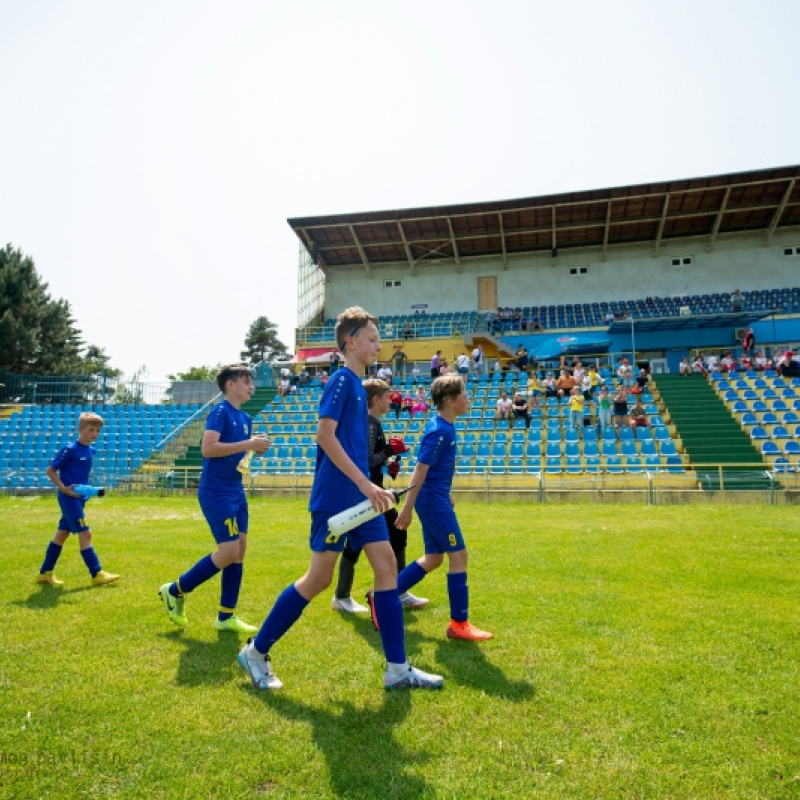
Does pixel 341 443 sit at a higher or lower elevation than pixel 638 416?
lower

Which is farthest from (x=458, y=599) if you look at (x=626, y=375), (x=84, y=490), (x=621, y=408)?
(x=626, y=375)

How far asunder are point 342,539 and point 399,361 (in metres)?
25.8

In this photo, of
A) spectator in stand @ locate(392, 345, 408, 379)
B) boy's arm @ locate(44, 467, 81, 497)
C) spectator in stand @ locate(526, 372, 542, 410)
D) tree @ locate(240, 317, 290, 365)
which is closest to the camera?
boy's arm @ locate(44, 467, 81, 497)

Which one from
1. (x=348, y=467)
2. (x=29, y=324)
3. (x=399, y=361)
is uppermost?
(x=29, y=324)

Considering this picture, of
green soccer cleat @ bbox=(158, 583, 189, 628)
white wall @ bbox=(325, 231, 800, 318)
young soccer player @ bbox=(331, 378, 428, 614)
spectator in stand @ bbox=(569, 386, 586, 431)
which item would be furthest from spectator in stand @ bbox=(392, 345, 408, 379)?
green soccer cleat @ bbox=(158, 583, 189, 628)

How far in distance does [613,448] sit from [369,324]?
15807 millimetres

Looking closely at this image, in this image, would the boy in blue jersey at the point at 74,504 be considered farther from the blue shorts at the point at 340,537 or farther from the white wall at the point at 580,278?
the white wall at the point at 580,278

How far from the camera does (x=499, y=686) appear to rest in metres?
3.44

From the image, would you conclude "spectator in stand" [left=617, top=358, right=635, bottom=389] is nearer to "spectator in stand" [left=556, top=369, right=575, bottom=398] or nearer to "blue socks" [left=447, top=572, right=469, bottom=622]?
"spectator in stand" [left=556, top=369, right=575, bottom=398]

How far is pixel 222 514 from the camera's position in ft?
15.6

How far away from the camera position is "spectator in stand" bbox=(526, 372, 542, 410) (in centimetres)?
2112

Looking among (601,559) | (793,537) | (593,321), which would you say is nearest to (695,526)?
(793,537)

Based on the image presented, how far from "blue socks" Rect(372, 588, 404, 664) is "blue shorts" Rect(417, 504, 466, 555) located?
1084 millimetres

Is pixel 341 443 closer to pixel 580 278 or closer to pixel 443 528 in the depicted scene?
pixel 443 528
